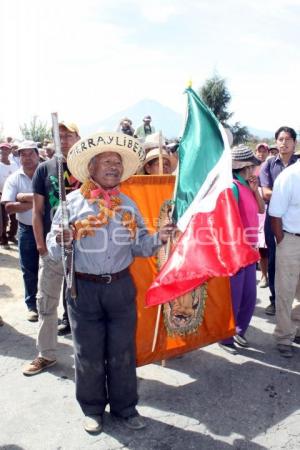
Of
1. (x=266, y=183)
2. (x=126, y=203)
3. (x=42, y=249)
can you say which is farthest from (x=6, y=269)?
(x=126, y=203)

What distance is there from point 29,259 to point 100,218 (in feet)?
8.16

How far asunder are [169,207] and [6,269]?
4.71m

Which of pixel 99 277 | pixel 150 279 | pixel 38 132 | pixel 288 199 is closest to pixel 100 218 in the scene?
pixel 99 277

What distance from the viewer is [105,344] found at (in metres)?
3.35

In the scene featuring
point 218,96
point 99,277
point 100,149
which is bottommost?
point 99,277

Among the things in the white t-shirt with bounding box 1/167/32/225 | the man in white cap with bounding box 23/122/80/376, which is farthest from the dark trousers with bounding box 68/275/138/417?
the white t-shirt with bounding box 1/167/32/225

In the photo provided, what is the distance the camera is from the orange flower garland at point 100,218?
3.12 meters

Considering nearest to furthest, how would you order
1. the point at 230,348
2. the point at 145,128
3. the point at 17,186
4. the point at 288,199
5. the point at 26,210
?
the point at 288,199 → the point at 230,348 → the point at 26,210 → the point at 17,186 → the point at 145,128

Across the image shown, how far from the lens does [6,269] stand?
7.81 meters

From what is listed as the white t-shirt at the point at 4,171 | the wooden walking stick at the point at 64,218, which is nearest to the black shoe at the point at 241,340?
the wooden walking stick at the point at 64,218

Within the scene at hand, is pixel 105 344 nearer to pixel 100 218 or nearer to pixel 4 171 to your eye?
pixel 100 218

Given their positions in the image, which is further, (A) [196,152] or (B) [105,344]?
(A) [196,152]

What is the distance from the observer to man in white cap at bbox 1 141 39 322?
17.2ft

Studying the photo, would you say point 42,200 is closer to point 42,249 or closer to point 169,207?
point 42,249
